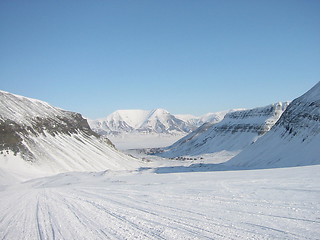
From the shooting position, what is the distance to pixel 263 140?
73000mm

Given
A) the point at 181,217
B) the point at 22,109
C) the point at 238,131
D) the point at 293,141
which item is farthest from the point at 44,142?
the point at 238,131

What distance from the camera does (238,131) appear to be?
138m

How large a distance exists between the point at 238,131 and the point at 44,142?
106682mm

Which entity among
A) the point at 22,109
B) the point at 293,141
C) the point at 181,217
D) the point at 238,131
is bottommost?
the point at 293,141

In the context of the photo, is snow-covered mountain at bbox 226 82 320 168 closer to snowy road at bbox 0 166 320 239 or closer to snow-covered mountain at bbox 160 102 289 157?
snowy road at bbox 0 166 320 239

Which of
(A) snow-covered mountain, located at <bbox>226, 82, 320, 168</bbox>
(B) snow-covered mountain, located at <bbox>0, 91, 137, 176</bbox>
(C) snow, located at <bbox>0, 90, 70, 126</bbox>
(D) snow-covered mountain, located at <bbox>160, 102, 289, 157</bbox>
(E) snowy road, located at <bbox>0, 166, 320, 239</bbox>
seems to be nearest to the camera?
(E) snowy road, located at <bbox>0, 166, 320, 239</bbox>

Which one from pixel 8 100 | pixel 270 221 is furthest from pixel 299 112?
pixel 8 100

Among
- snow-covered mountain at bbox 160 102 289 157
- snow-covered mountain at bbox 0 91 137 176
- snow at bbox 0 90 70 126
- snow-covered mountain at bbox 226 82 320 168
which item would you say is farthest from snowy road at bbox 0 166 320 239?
snow-covered mountain at bbox 160 102 289 157

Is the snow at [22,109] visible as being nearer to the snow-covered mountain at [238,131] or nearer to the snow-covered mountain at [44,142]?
the snow-covered mountain at [44,142]

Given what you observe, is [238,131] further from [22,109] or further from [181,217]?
[181,217]

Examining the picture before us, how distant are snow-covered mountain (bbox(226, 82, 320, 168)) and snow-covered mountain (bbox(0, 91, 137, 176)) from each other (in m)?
35.1

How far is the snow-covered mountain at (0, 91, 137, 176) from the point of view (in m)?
50.0

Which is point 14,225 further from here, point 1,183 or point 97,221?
point 1,183

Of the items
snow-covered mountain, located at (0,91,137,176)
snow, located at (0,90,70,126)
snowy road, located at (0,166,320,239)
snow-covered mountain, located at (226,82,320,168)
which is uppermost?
snow, located at (0,90,70,126)
